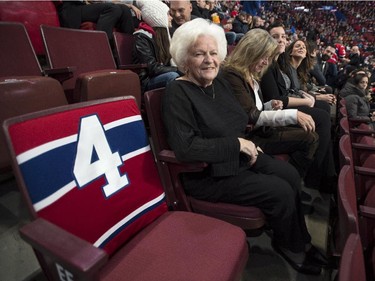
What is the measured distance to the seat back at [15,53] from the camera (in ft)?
4.17

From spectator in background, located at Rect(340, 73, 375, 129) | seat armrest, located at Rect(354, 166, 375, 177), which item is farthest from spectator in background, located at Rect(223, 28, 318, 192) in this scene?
spectator in background, located at Rect(340, 73, 375, 129)

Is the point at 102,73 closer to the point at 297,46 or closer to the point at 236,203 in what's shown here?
the point at 236,203

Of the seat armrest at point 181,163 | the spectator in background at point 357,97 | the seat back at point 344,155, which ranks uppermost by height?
the seat armrest at point 181,163

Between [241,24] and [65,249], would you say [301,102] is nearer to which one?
[65,249]

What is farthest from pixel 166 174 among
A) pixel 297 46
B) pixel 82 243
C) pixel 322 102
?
pixel 297 46

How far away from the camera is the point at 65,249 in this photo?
0.42 metres

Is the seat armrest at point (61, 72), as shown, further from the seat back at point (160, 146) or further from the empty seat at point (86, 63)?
the seat back at point (160, 146)

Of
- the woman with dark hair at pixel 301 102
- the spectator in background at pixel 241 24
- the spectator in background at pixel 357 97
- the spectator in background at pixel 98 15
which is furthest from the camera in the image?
the spectator in background at pixel 241 24

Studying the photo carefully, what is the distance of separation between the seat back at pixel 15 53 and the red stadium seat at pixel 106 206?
830 mm

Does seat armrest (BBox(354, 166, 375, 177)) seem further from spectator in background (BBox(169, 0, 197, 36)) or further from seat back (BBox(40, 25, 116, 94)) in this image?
spectator in background (BBox(169, 0, 197, 36))

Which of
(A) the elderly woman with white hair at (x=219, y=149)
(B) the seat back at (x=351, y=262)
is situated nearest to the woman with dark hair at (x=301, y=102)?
(A) the elderly woman with white hair at (x=219, y=149)

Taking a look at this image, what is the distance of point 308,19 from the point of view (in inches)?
600

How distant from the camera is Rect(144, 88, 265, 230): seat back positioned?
899 millimetres

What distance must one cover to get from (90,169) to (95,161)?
25 millimetres
